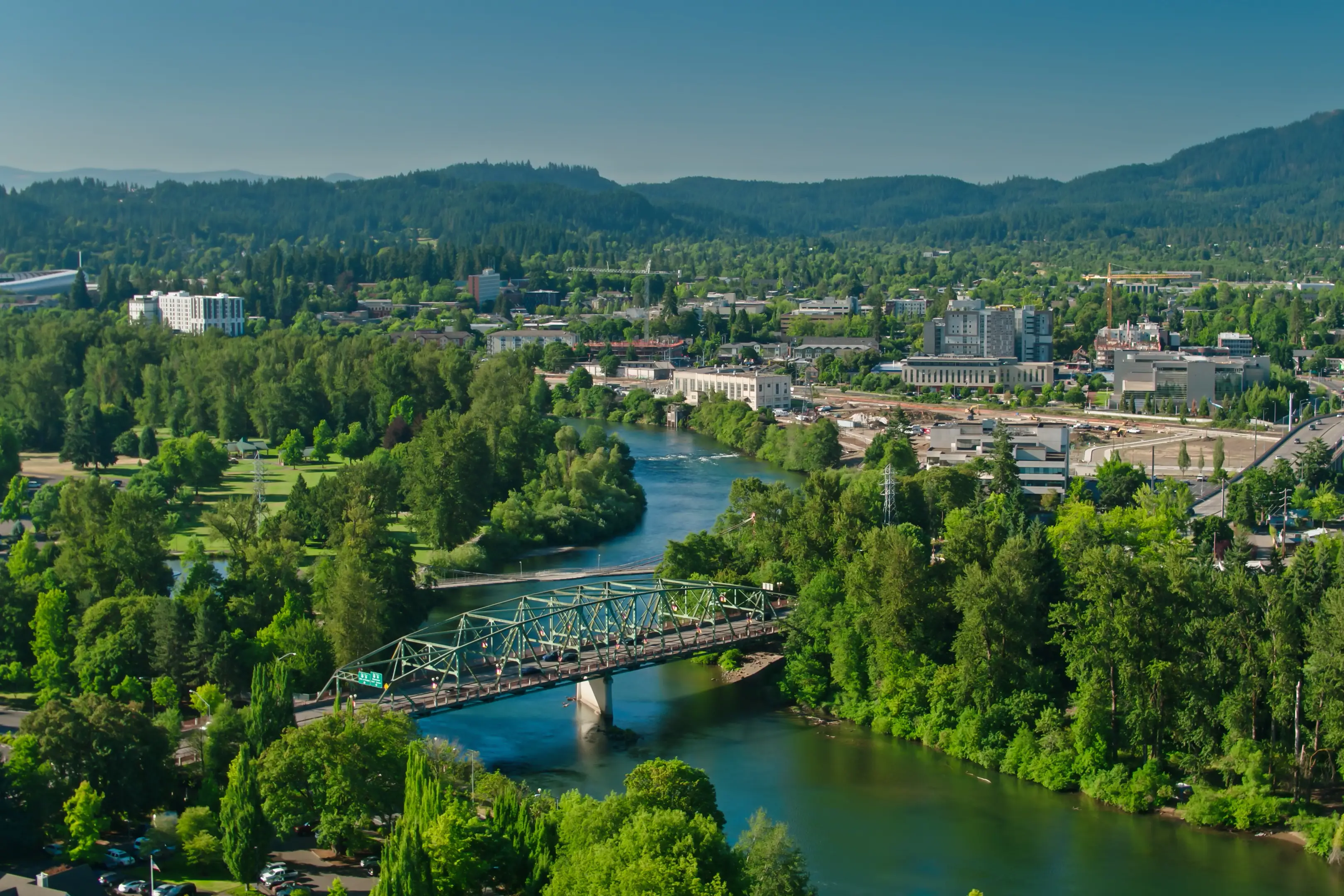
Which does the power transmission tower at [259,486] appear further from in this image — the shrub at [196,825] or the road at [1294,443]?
the road at [1294,443]

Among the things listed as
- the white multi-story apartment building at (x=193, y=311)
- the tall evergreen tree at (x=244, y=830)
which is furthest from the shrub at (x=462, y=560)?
the white multi-story apartment building at (x=193, y=311)

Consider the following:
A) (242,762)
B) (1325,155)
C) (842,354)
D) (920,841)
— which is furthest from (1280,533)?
(1325,155)

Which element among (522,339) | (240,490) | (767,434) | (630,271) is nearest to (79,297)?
(522,339)

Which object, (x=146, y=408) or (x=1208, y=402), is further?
(x=1208, y=402)

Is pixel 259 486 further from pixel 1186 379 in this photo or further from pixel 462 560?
pixel 1186 379

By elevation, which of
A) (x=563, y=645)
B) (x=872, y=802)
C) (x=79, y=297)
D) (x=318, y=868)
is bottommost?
(x=872, y=802)

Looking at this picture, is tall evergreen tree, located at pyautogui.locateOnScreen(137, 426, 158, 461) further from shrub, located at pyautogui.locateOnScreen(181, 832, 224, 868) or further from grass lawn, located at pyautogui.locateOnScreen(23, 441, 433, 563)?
shrub, located at pyautogui.locateOnScreen(181, 832, 224, 868)

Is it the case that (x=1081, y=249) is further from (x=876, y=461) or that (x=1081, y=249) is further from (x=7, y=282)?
(x=876, y=461)
